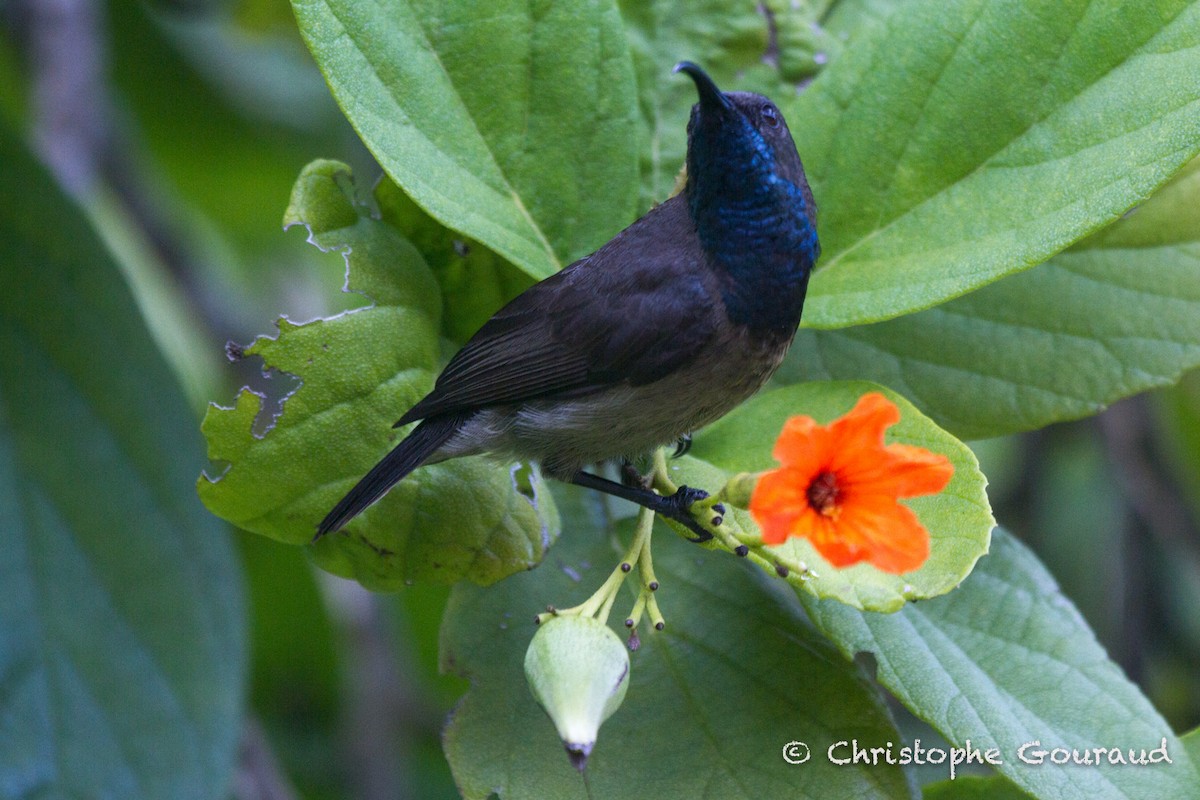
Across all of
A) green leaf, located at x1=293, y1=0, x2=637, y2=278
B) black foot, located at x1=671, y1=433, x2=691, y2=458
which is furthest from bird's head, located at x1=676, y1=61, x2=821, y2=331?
black foot, located at x1=671, y1=433, x2=691, y2=458

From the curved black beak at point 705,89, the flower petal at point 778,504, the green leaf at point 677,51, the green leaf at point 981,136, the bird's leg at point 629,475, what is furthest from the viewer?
the green leaf at point 677,51

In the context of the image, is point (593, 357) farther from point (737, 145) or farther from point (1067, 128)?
point (1067, 128)

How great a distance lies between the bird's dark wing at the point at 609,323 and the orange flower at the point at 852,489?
0.59m

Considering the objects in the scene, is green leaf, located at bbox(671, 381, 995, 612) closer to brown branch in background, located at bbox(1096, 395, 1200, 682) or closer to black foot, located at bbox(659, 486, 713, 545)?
black foot, located at bbox(659, 486, 713, 545)

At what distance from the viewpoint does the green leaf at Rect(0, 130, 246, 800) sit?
256 cm

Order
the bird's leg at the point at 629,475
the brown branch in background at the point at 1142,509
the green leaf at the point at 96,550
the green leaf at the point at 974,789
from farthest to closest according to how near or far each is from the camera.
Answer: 1. the brown branch in background at the point at 1142,509
2. the green leaf at the point at 96,550
3. the bird's leg at the point at 629,475
4. the green leaf at the point at 974,789

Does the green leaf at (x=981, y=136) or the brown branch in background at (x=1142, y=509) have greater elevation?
the green leaf at (x=981, y=136)

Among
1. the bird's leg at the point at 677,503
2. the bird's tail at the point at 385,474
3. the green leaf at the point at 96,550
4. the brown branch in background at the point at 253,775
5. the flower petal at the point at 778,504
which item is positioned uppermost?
the flower petal at the point at 778,504

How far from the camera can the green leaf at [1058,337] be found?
203 centimetres

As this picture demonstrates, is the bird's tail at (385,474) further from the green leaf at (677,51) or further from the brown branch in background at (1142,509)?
the brown branch in background at (1142,509)

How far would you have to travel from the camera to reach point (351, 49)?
1.75m

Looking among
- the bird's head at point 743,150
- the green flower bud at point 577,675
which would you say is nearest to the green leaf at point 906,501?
the green flower bud at point 577,675

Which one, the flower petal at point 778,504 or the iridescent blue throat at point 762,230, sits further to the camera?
the iridescent blue throat at point 762,230

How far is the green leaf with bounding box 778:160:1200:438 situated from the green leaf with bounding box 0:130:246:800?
1490mm
